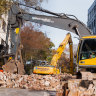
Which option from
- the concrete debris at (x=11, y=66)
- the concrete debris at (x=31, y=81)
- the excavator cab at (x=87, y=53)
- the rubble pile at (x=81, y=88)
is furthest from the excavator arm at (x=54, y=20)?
the rubble pile at (x=81, y=88)

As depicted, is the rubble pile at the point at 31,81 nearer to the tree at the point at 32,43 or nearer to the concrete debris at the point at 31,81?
the concrete debris at the point at 31,81

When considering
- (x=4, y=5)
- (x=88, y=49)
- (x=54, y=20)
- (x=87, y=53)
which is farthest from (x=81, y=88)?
(x=54, y=20)

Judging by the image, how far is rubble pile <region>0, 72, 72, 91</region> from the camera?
44.4ft

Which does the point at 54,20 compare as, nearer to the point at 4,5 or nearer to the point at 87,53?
the point at 4,5

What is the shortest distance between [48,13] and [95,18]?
124ft

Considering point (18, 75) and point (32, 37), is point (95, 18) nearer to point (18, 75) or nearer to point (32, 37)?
point (32, 37)

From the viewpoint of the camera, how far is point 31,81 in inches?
543

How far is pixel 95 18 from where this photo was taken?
5088 cm

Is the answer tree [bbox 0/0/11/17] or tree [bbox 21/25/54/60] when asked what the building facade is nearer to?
tree [bbox 21/25/54/60]

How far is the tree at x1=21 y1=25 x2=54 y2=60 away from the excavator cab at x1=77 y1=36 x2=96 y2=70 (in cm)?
1971

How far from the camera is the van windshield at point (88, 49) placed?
8.95 m

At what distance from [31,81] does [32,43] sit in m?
15.3

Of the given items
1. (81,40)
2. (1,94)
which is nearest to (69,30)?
(81,40)

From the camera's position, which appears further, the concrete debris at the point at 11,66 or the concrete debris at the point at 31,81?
the concrete debris at the point at 11,66
